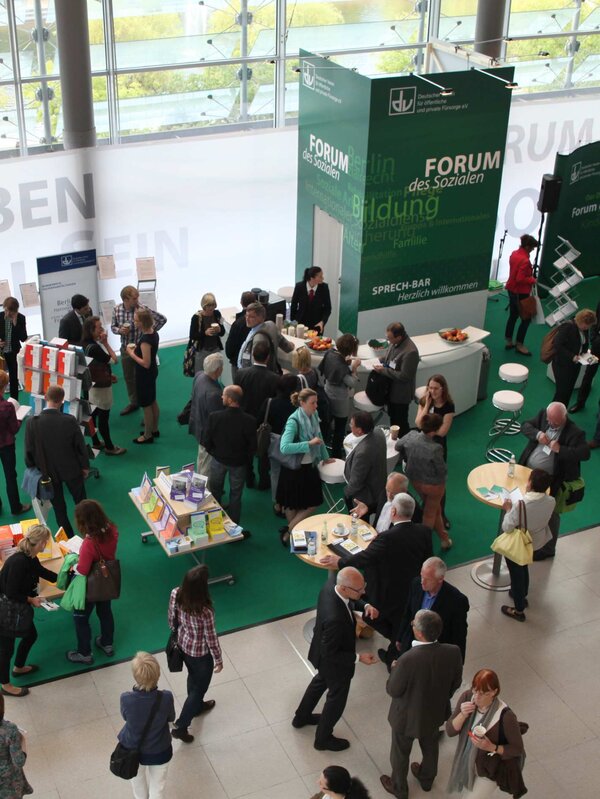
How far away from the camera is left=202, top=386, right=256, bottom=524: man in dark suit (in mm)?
7086

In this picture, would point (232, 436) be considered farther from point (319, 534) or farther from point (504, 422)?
point (504, 422)

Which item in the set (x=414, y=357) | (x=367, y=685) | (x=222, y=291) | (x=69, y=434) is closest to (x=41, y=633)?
(x=69, y=434)

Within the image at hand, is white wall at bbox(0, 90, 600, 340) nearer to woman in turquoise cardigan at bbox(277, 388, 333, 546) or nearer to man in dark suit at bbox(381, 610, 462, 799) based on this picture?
woman in turquoise cardigan at bbox(277, 388, 333, 546)

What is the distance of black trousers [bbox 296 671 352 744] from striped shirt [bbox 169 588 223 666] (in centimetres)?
66

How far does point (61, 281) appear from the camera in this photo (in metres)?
10.0

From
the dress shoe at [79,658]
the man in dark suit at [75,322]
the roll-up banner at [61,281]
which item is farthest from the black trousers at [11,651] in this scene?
the roll-up banner at [61,281]

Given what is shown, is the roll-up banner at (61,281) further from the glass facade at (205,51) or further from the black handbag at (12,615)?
the black handbag at (12,615)

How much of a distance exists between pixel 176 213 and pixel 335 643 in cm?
678

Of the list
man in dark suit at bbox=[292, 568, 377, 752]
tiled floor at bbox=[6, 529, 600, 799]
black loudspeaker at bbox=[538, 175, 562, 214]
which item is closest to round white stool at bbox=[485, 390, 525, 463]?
tiled floor at bbox=[6, 529, 600, 799]

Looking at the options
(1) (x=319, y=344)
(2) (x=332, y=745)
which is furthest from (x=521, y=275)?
(2) (x=332, y=745)

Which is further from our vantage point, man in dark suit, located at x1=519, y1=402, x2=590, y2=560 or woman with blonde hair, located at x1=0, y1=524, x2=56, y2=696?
man in dark suit, located at x1=519, y1=402, x2=590, y2=560

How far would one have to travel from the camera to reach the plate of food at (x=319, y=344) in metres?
9.08

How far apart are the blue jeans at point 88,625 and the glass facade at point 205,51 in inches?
249

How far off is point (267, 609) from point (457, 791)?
7.06 feet
